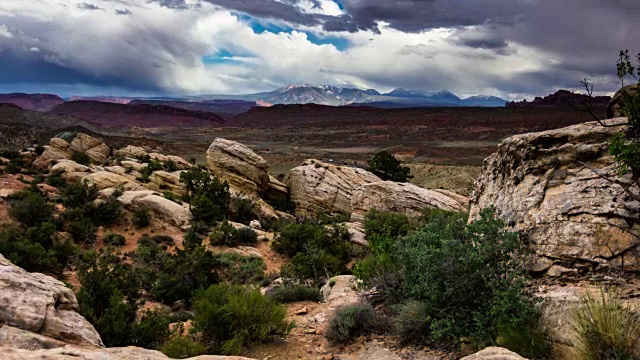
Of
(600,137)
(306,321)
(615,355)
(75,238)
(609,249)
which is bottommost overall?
(75,238)

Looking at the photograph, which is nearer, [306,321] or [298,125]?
[306,321]

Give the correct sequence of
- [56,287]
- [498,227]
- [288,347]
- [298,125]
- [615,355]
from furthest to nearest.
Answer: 1. [298,125]
2. [288,347]
3. [498,227]
4. [56,287]
5. [615,355]

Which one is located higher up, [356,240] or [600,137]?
[600,137]

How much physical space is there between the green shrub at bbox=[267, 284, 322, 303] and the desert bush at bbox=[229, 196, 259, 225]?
16538 millimetres

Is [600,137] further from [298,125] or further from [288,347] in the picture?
[298,125]

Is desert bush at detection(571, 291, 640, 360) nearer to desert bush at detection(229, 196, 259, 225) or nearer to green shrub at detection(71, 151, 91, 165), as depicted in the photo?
desert bush at detection(229, 196, 259, 225)

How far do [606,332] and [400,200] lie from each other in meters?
21.5

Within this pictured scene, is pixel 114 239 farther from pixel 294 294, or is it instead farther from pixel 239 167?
pixel 294 294

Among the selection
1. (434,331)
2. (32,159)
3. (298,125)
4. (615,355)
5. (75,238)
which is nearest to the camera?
(615,355)

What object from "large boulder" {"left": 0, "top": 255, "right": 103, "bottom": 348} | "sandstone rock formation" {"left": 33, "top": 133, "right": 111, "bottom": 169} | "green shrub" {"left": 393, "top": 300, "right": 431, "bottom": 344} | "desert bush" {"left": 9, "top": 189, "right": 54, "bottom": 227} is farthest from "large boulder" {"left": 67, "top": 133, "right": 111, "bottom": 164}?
"green shrub" {"left": 393, "top": 300, "right": 431, "bottom": 344}

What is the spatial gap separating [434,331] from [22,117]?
6220 inches

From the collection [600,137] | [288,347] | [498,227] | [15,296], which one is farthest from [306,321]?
[600,137]

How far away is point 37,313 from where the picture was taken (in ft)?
14.9

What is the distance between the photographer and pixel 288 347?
726cm
